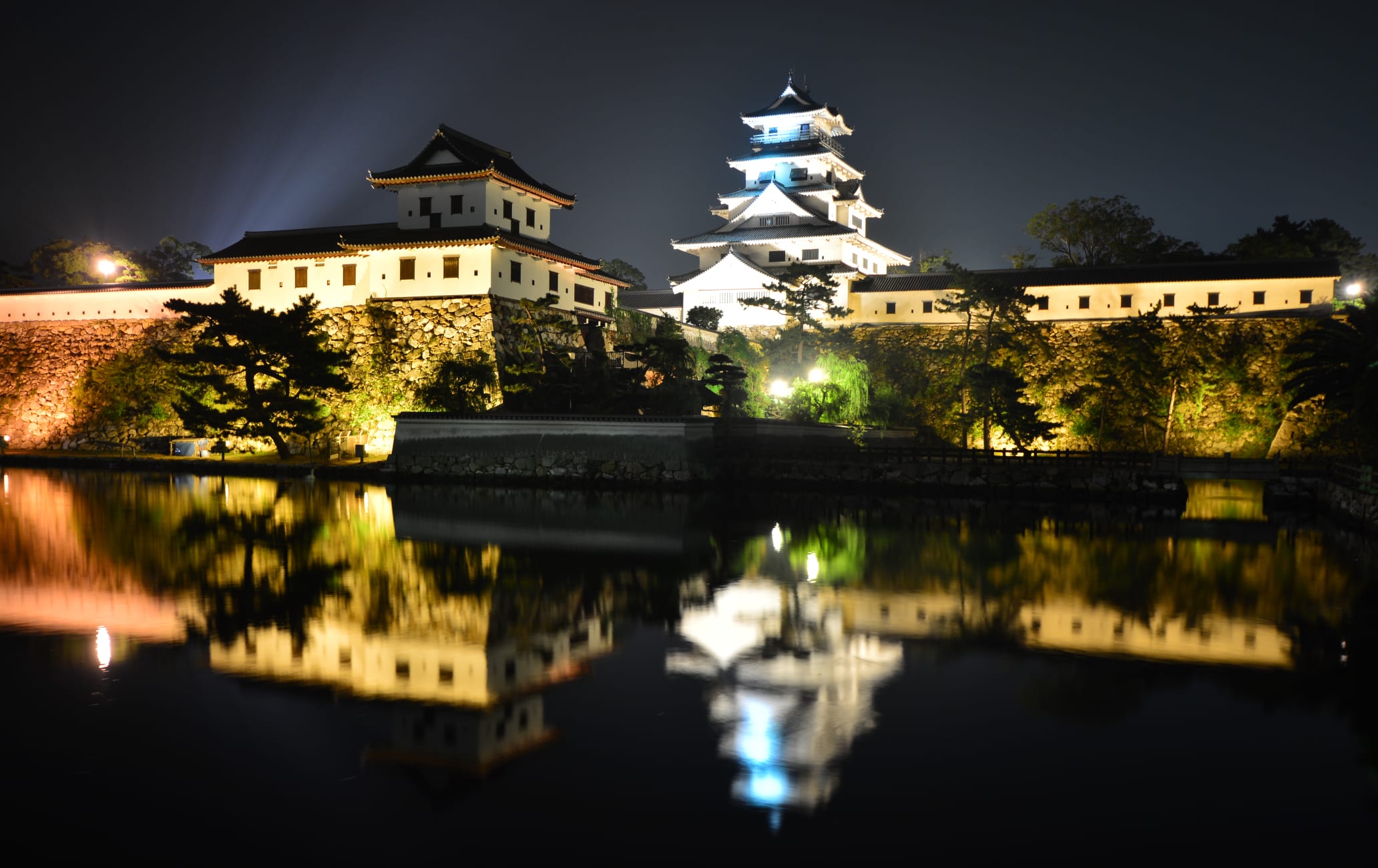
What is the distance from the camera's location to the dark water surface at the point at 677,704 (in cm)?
545

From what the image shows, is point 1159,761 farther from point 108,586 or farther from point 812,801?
point 108,586

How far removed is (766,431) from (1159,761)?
2390 cm

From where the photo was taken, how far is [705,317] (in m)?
46.6

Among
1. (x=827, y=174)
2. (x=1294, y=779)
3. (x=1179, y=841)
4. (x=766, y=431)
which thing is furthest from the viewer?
(x=827, y=174)

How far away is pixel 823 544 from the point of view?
53.3 ft

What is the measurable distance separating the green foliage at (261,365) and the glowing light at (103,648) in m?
23.4

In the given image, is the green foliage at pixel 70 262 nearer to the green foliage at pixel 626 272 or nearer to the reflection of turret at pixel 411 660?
the green foliage at pixel 626 272

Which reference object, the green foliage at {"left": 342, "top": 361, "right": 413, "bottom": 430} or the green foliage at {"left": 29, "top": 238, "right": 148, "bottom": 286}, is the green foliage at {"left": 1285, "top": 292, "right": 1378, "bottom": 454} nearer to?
the green foliage at {"left": 342, "top": 361, "right": 413, "bottom": 430}

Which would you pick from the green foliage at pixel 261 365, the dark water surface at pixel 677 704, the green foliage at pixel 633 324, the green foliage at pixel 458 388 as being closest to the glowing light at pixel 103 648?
the dark water surface at pixel 677 704

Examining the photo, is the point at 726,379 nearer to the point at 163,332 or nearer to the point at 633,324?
the point at 633,324

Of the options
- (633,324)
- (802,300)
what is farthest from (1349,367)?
(633,324)

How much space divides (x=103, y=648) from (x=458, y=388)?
75.9 ft

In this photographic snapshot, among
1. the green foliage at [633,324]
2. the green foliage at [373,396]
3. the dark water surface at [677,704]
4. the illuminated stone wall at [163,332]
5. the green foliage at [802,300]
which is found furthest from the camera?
the green foliage at [802,300]

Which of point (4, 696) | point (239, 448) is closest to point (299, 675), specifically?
point (4, 696)
